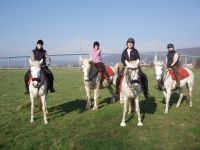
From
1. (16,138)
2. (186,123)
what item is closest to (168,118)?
(186,123)

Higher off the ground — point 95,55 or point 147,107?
point 95,55

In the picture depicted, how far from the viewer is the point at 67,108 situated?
13.1m

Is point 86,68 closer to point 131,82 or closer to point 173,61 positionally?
point 131,82

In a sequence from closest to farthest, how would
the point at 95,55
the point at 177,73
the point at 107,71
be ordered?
1. the point at 177,73
2. the point at 95,55
3. the point at 107,71

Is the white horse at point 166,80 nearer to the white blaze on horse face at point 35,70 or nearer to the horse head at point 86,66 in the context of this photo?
the horse head at point 86,66

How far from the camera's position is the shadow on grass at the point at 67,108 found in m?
12.3

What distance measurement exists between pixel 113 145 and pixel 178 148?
5.54 ft

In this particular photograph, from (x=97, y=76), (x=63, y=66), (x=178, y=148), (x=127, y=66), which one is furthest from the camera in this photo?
(x=63, y=66)

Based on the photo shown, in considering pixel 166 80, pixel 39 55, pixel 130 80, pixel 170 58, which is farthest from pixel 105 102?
pixel 130 80

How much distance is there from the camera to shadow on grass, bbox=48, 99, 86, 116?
12339 mm

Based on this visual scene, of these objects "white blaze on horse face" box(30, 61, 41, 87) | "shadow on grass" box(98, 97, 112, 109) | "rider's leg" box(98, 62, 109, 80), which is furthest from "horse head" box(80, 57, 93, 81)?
"shadow on grass" box(98, 97, 112, 109)

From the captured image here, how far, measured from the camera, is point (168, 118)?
34.9 ft

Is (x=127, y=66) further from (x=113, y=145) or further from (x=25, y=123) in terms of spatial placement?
(x=25, y=123)

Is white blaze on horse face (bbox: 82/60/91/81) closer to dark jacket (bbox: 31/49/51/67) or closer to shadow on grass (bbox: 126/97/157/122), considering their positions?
dark jacket (bbox: 31/49/51/67)
